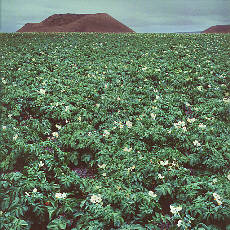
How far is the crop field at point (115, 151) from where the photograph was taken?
2.51 m

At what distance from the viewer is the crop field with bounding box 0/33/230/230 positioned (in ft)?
8.25

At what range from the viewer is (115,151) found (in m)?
3.51

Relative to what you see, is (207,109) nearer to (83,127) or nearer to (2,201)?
(83,127)

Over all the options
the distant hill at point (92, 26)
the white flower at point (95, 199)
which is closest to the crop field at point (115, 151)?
the white flower at point (95, 199)

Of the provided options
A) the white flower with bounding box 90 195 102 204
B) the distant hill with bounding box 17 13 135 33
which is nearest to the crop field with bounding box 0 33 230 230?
the white flower with bounding box 90 195 102 204

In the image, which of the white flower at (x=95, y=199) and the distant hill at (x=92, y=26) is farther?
the distant hill at (x=92, y=26)

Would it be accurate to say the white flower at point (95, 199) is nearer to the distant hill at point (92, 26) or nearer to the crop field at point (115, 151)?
the crop field at point (115, 151)

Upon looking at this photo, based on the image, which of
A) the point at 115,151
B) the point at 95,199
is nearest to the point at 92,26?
the point at 115,151

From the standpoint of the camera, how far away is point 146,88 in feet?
19.9

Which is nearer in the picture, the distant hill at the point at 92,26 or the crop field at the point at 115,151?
the crop field at the point at 115,151

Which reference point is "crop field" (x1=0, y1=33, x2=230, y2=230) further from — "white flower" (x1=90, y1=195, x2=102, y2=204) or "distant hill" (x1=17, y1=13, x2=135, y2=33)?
"distant hill" (x1=17, y1=13, x2=135, y2=33)

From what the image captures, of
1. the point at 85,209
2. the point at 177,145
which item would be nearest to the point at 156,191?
the point at 85,209

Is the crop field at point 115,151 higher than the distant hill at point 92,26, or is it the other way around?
→ the distant hill at point 92,26

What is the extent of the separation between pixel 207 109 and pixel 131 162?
2605 millimetres
